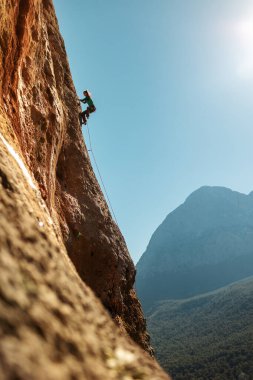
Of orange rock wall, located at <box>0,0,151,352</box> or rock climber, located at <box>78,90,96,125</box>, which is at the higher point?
rock climber, located at <box>78,90,96,125</box>

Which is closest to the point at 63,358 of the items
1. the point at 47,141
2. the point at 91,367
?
the point at 91,367

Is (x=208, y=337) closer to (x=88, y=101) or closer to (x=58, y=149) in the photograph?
(x=88, y=101)

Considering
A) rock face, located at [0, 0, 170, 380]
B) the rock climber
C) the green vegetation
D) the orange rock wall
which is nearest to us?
rock face, located at [0, 0, 170, 380]

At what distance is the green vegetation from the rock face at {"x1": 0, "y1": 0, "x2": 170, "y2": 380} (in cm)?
4684

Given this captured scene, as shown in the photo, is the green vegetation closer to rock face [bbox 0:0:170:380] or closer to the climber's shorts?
rock face [bbox 0:0:170:380]

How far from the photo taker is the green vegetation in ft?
194

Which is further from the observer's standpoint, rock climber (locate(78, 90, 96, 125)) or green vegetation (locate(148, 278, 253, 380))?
green vegetation (locate(148, 278, 253, 380))

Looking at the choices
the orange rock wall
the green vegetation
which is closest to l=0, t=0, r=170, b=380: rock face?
the orange rock wall

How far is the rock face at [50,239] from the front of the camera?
2.52 meters

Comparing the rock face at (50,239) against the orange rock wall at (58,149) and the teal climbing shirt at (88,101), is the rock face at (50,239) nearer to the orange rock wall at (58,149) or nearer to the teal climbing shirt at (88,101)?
the orange rock wall at (58,149)

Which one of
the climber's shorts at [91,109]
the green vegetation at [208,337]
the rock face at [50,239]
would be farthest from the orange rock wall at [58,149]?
the green vegetation at [208,337]

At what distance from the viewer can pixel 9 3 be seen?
31.4 feet

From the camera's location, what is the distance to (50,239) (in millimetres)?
3945

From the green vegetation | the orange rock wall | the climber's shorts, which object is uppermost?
the climber's shorts
